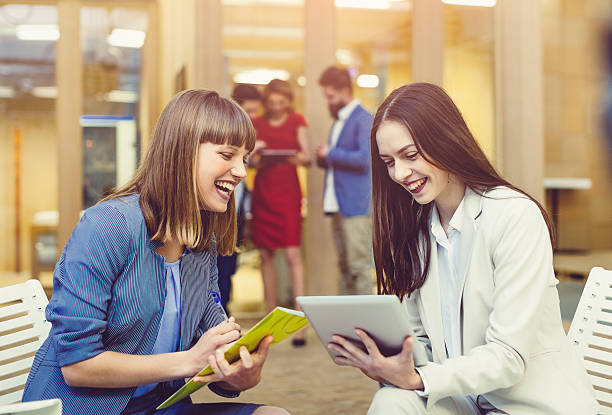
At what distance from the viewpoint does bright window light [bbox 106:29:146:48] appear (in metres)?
6.66

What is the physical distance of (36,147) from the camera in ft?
21.7

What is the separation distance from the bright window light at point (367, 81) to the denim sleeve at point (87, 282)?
4.81 m

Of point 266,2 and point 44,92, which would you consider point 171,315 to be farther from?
point 44,92

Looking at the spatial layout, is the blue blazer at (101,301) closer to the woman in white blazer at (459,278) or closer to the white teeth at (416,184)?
the woman in white blazer at (459,278)

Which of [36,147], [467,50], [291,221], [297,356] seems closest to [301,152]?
[291,221]

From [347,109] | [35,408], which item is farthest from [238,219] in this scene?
[35,408]

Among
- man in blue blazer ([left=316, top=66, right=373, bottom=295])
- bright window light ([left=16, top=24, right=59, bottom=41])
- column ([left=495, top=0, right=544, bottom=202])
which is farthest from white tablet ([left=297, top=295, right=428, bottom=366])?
bright window light ([left=16, top=24, right=59, bottom=41])

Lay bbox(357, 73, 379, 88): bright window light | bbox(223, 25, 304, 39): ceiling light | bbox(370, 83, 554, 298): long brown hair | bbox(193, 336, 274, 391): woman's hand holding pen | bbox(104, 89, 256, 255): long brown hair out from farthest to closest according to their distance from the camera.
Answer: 1. bbox(357, 73, 379, 88): bright window light
2. bbox(223, 25, 304, 39): ceiling light
3. bbox(370, 83, 554, 298): long brown hair
4. bbox(104, 89, 256, 255): long brown hair
5. bbox(193, 336, 274, 391): woman's hand holding pen

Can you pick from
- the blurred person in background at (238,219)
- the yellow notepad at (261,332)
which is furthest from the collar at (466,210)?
the blurred person in background at (238,219)

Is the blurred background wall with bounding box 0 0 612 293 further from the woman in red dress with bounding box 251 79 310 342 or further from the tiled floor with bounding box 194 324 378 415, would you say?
the tiled floor with bounding box 194 324 378 415

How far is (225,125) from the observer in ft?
6.39

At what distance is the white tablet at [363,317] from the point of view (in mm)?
1675

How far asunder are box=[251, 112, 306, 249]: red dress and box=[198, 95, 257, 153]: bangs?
11.0 ft

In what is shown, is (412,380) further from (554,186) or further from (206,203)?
(554,186)
